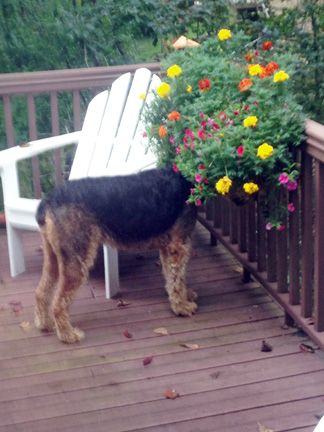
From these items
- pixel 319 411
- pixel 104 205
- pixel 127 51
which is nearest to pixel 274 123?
pixel 104 205

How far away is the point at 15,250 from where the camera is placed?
4809 mm

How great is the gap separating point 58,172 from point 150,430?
111 inches

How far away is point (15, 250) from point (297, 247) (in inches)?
74.8

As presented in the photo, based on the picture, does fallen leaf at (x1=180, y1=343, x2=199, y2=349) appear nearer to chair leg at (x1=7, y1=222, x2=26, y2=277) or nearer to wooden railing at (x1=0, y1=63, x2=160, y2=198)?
chair leg at (x1=7, y1=222, x2=26, y2=277)

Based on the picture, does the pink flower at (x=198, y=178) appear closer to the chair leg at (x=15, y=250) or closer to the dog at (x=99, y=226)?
the dog at (x=99, y=226)

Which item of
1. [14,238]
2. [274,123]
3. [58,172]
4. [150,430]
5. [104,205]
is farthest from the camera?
[58,172]

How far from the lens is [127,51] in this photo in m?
6.82

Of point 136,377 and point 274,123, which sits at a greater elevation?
point 274,123

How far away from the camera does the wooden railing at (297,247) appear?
3.45 metres

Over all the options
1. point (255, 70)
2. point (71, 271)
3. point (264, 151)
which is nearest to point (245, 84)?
point (255, 70)

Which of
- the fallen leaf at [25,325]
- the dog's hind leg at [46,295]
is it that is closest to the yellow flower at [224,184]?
the dog's hind leg at [46,295]

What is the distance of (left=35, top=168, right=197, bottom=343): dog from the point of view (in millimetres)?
3825

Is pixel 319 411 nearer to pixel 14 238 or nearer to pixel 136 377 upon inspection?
pixel 136 377

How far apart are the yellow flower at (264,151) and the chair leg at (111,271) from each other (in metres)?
1.34
